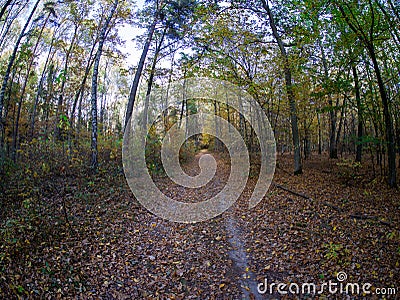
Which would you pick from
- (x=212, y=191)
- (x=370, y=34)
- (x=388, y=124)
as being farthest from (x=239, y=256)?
(x=370, y=34)

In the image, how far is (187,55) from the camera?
19266mm

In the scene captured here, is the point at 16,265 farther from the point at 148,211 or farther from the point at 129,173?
the point at 129,173

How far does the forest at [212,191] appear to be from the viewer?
5098mm

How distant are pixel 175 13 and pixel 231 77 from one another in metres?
5.48

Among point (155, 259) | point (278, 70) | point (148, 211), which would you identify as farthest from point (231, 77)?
point (155, 259)

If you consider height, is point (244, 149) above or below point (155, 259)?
above
